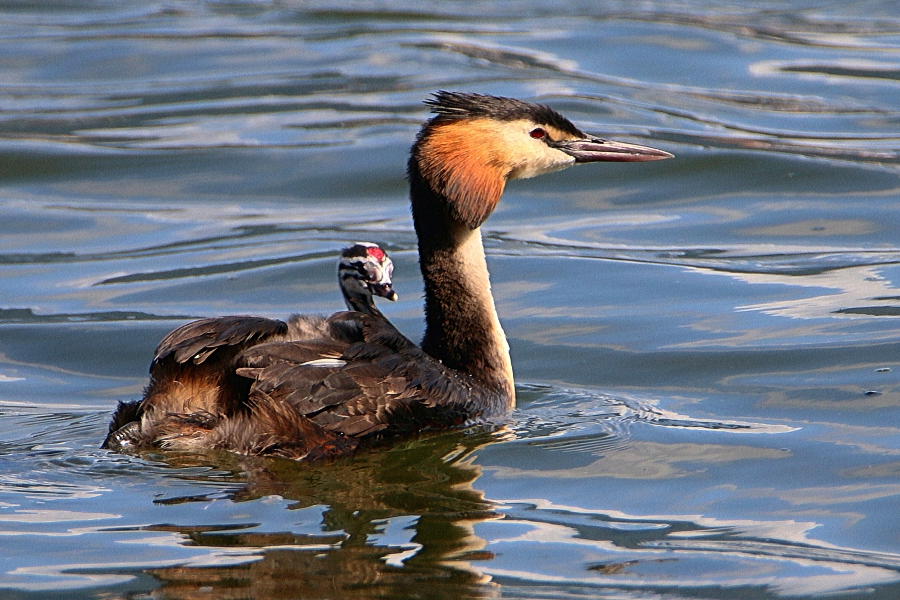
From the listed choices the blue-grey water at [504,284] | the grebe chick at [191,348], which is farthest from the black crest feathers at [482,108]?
the blue-grey water at [504,284]

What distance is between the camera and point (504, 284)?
8664 millimetres

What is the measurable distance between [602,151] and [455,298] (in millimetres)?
1053

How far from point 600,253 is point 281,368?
427cm

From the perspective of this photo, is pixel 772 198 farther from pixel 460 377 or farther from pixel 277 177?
pixel 460 377

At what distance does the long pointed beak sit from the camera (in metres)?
6.66

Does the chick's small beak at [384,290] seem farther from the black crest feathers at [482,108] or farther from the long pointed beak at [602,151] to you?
the long pointed beak at [602,151]

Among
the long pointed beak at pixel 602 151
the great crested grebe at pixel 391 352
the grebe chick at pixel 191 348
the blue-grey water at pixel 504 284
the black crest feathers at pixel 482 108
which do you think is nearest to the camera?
the blue-grey water at pixel 504 284

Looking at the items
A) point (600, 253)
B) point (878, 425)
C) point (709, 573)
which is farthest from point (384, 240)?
point (709, 573)

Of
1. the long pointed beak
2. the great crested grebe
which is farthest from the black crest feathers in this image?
the long pointed beak

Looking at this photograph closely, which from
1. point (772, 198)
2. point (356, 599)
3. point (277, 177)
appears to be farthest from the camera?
point (277, 177)

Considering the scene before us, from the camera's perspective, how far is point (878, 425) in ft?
19.9

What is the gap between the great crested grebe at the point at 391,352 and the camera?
5.33 meters

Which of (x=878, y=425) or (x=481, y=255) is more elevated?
(x=481, y=255)

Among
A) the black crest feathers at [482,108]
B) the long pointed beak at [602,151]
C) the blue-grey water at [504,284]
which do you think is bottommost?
the blue-grey water at [504,284]
